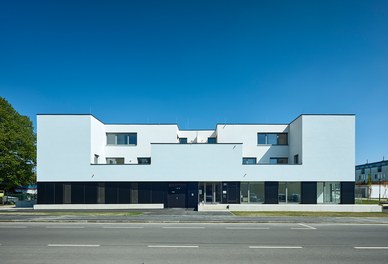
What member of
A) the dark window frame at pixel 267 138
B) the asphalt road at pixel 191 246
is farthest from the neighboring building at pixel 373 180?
the asphalt road at pixel 191 246

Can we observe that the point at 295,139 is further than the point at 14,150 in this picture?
No

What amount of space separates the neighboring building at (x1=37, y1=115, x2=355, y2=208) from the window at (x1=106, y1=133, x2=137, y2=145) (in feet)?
15.7

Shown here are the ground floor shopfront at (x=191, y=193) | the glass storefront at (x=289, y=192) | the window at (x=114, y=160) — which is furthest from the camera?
the window at (x=114, y=160)

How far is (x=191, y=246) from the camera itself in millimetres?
11406

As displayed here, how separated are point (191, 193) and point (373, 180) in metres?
79.2

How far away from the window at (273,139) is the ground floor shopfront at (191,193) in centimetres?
606

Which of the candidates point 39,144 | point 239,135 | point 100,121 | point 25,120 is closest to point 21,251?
point 39,144

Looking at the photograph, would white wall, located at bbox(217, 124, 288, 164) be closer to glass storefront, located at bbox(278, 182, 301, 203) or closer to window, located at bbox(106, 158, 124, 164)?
glass storefront, located at bbox(278, 182, 301, 203)

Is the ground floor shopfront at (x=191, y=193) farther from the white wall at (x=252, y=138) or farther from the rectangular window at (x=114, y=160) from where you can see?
the rectangular window at (x=114, y=160)

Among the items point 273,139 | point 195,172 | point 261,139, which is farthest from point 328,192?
point 195,172

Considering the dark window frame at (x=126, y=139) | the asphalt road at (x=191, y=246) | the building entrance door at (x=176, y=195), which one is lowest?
the building entrance door at (x=176, y=195)

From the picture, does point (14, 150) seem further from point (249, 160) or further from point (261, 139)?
point (261, 139)

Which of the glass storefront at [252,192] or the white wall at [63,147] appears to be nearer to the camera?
the white wall at [63,147]

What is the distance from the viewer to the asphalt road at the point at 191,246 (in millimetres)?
9516
